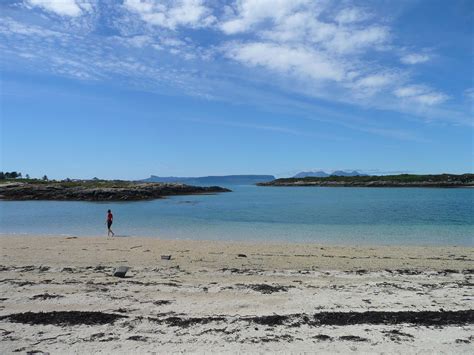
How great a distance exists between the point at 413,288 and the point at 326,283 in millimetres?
2314

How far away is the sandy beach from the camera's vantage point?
6.52m

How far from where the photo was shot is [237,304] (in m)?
8.59

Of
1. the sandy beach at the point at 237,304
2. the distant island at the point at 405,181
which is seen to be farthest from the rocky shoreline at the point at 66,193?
the distant island at the point at 405,181

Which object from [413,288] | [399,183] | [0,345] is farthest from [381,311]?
[399,183]

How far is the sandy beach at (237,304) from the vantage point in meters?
6.52

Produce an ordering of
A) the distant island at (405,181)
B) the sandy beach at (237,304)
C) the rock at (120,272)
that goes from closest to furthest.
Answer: the sandy beach at (237,304) → the rock at (120,272) → the distant island at (405,181)

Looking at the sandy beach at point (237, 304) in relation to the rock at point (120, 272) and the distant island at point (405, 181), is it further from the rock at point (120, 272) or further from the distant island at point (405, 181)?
the distant island at point (405, 181)

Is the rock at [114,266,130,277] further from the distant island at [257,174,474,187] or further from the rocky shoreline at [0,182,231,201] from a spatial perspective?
the distant island at [257,174,474,187]

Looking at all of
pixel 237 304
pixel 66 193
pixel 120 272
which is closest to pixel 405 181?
pixel 66 193

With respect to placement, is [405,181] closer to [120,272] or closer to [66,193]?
[66,193]

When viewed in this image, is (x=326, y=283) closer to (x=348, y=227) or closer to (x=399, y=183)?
(x=348, y=227)

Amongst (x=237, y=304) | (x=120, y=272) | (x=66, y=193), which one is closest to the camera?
(x=237, y=304)

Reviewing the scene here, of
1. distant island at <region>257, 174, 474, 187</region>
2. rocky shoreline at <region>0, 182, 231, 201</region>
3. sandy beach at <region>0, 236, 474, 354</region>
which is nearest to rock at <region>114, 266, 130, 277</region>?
sandy beach at <region>0, 236, 474, 354</region>

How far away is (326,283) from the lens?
10648 millimetres
